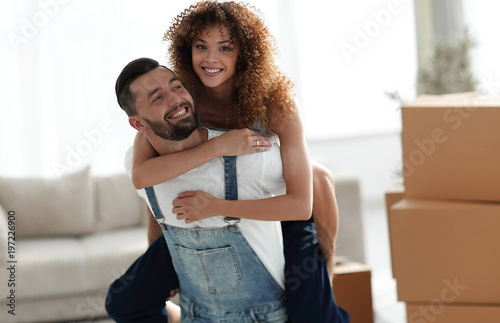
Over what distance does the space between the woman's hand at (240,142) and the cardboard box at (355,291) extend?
48.2 inches

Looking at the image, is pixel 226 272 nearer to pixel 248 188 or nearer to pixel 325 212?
pixel 248 188

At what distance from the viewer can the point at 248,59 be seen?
5.19 ft

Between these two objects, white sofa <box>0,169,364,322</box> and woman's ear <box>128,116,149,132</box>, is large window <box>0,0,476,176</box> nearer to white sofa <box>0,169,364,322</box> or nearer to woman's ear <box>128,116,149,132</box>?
white sofa <box>0,169,364,322</box>

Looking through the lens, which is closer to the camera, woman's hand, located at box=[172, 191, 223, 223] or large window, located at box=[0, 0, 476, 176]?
woman's hand, located at box=[172, 191, 223, 223]

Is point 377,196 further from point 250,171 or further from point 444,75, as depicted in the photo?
point 250,171

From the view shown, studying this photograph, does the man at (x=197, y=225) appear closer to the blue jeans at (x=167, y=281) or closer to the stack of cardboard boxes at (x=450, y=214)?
Result: the blue jeans at (x=167, y=281)

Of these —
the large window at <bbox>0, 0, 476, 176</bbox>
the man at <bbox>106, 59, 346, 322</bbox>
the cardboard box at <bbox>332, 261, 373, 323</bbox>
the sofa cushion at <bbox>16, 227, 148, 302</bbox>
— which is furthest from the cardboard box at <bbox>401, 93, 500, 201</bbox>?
the large window at <bbox>0, 0, 476, 176</bbox>

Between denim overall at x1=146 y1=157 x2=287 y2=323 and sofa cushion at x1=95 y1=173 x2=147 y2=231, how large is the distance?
2030 millimetres

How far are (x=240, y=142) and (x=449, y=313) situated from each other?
0.78 meters

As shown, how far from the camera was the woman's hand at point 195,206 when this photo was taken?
1.41m

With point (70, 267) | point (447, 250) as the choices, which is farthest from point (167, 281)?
point (70, 267)

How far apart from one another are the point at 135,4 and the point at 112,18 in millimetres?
186

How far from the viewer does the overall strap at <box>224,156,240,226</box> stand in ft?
4.73

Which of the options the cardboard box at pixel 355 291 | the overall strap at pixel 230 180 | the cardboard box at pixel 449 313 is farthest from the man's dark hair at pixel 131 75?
the cardboard box at pixel 355 291
